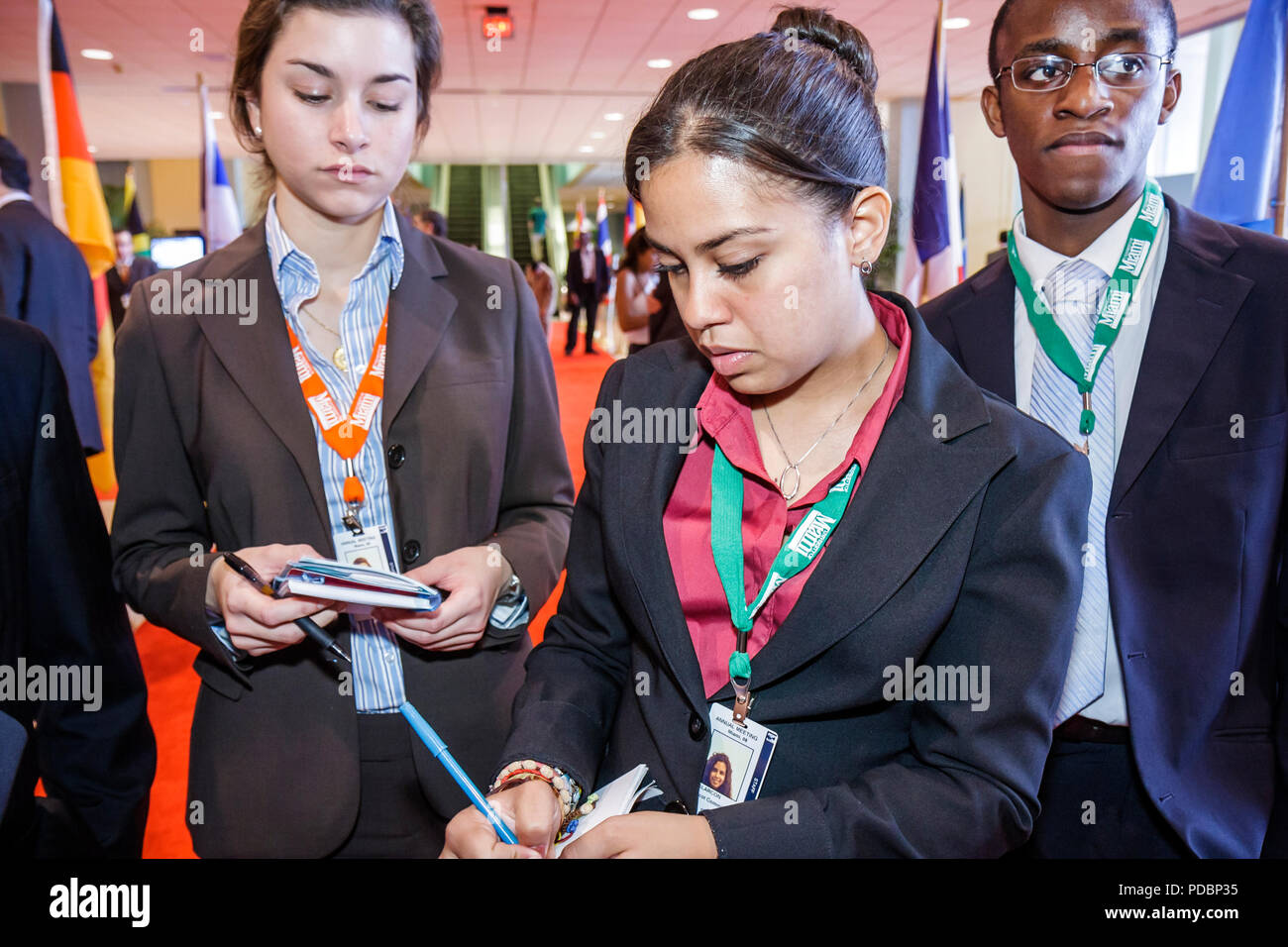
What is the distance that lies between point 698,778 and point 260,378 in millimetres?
842

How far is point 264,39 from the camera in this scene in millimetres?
1380

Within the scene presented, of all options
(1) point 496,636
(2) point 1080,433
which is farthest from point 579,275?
(2) point 1080,433

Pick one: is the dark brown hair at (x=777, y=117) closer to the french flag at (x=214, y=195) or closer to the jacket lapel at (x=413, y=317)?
the jacket lapel at (x=413, y=317)

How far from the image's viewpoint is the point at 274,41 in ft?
4.50

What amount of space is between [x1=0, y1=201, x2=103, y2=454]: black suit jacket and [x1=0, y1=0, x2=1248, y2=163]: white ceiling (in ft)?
7.74

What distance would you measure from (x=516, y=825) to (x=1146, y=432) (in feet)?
3.24

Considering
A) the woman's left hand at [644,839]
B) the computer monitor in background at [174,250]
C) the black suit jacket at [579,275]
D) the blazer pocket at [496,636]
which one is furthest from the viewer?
the black suit jacket at [579,275]

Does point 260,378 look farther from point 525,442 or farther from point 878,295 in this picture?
point 878,295

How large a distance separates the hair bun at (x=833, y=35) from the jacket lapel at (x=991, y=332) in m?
0.47

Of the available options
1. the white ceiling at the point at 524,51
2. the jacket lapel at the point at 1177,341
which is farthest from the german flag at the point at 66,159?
the jacket lapel at the point at 1177,341

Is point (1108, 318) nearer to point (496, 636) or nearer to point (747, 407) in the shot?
point (747, 407)

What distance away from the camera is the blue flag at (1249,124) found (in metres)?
2.73

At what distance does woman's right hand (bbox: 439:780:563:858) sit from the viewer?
0.97m

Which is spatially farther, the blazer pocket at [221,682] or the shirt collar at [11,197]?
the shirt collar at [11,197]
